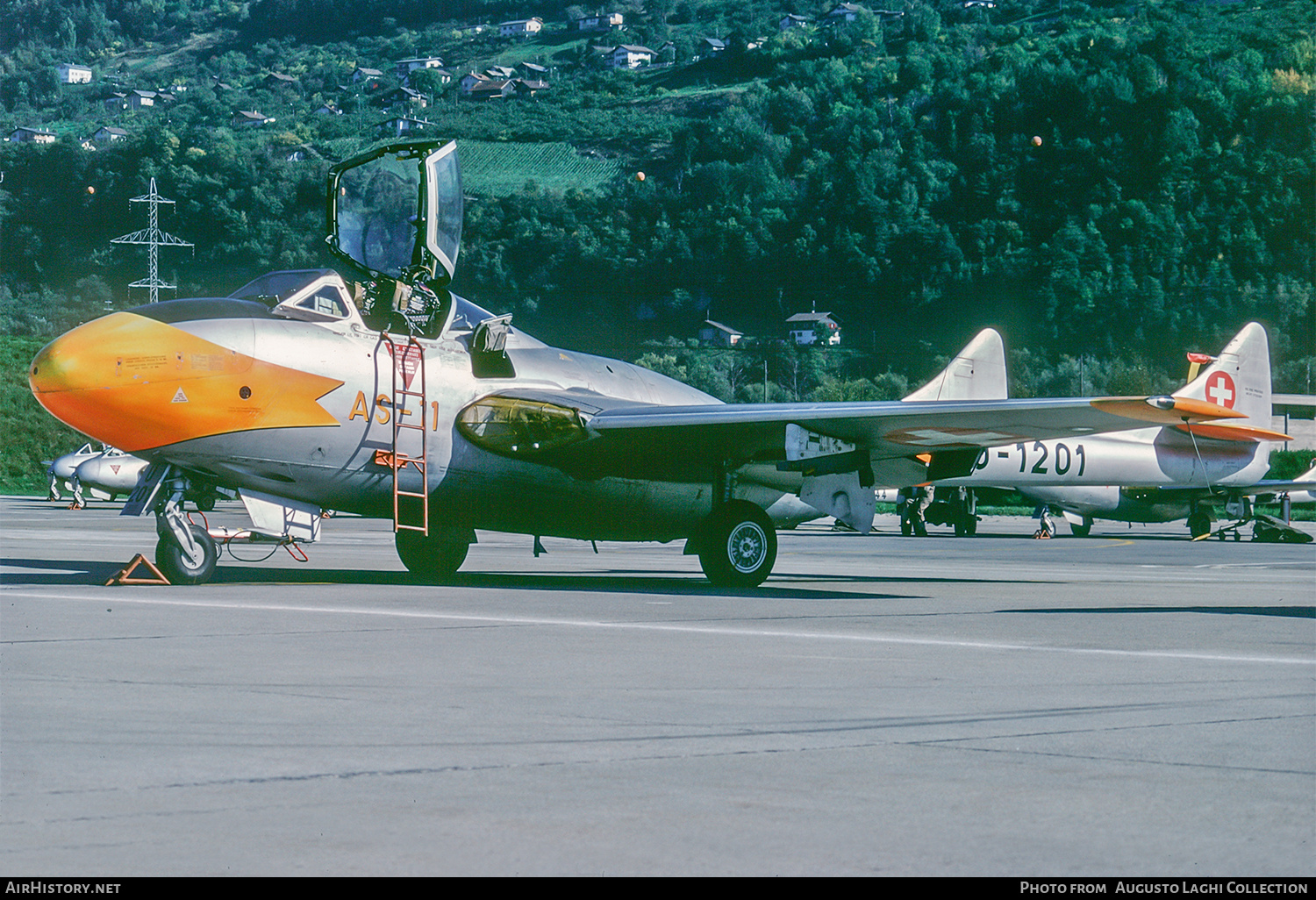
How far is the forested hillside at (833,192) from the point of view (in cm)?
11431

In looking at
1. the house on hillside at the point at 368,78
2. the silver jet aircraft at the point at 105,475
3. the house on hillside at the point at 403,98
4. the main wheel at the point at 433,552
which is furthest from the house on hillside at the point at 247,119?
the main wheel at the point at 433,552

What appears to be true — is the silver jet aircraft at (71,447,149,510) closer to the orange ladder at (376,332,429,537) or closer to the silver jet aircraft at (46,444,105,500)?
the silver jet aircraft at (46,444,105,500)

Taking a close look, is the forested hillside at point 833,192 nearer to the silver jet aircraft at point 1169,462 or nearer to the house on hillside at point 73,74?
the house on hillside at point 73,74

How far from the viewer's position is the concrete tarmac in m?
3.98

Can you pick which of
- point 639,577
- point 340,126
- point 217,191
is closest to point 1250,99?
point 340,126

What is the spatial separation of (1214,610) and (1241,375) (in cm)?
2072

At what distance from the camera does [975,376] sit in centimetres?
2512

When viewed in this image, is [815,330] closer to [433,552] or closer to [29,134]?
[29,134]

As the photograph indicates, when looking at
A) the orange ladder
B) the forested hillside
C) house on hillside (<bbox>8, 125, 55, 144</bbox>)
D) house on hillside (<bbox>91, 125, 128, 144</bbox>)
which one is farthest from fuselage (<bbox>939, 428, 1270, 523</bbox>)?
house on hillside (<bbox>8, 125, 55, 144</bbox>)

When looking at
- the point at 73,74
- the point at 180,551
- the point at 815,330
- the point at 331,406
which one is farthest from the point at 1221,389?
the point at 73,74

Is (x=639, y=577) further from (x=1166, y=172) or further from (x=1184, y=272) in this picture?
(x=1166, y=172)

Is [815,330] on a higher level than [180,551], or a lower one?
higher

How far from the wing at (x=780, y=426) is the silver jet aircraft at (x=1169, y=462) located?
16.6 metres

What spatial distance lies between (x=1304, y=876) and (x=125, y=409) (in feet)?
36.0
